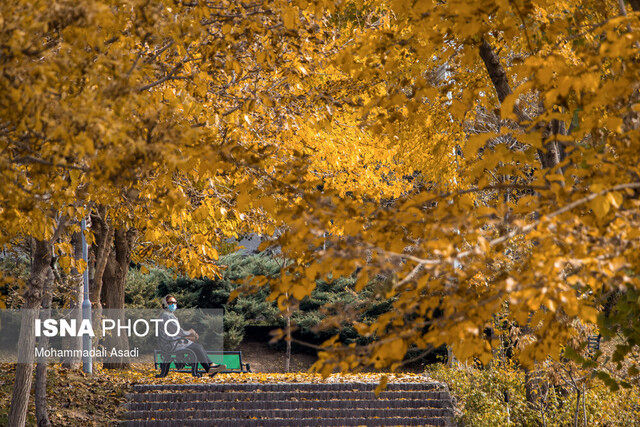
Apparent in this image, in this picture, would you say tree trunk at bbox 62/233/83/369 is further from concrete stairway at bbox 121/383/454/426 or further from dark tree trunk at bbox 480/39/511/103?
dark tree trunk at bbox 480/39/511/103

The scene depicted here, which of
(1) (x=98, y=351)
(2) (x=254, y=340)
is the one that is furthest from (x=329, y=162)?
(2) (x=254, y=340)

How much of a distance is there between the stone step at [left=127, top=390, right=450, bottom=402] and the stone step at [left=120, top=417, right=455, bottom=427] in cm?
46

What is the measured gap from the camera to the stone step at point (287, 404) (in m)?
9.34

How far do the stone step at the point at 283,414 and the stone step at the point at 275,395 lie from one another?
0.31 meters

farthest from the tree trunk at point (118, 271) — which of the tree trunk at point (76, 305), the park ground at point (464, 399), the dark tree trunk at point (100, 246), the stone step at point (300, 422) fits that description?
the stone step at point (300, 422)

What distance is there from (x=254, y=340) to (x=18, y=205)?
67.6 ft

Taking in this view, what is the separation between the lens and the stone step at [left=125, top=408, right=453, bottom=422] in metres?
9.07

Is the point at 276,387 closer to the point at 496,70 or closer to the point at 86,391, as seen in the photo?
the point at 86,391

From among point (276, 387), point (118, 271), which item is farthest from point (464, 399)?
point (118, 271)

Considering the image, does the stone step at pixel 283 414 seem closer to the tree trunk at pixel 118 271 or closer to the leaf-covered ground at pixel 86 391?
the leaf-covered ground at pixel 86 391

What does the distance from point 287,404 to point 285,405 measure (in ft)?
0.11

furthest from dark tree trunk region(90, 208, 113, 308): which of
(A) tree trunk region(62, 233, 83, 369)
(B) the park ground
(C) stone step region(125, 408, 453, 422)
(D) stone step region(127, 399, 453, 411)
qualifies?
(C) stone step region(125, 408, 453, 422)

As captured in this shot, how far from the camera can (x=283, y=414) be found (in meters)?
9.30

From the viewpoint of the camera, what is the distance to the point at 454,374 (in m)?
13.0
